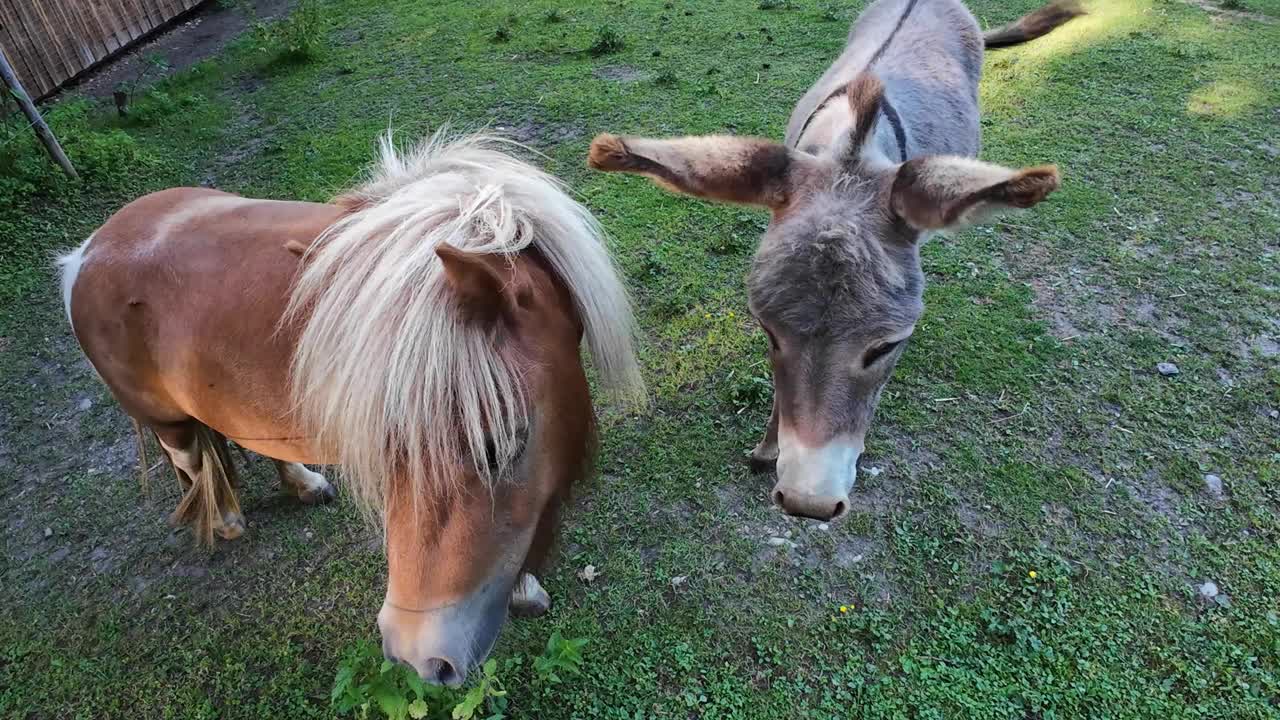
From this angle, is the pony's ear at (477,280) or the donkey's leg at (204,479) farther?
the donkey's leg at (204,479)

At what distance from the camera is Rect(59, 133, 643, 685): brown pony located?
4.37 feet

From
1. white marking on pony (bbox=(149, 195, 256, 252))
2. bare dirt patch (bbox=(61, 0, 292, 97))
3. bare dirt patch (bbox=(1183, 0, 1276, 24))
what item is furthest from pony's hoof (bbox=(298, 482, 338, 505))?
bare dirt patch (bbox=(1183, 0, 1276, 24))

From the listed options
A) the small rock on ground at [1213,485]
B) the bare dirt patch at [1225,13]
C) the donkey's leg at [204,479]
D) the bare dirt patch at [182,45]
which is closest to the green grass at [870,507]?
the small rock on ground at [1213,485]

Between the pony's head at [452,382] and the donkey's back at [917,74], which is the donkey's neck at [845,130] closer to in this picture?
the donkey's back at [917,74]

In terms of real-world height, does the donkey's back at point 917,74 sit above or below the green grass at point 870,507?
above

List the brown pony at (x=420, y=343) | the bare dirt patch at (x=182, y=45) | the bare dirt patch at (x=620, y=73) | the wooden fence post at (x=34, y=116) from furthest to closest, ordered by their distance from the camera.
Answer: the bare dirt patch at (x=182, y=45) → the bare dirt patch at (x=620, y=73) → the wooden fence post at (x=34, y=116) → the brown pony at (x=420, y=343)

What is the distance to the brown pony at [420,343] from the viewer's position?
1332 millimetres

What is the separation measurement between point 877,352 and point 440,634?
54.9 inches

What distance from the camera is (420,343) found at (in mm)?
1314

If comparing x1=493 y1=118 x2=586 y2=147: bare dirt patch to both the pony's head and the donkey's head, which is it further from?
the pony's head

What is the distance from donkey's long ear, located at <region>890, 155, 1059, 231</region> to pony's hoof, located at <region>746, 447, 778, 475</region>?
1.51 m

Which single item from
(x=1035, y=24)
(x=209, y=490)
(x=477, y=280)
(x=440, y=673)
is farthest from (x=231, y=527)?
(x=1035, y=24)

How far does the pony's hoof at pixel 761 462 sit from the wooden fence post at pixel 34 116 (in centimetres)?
590

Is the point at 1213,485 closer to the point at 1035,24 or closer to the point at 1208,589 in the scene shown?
the point at 1208,589
